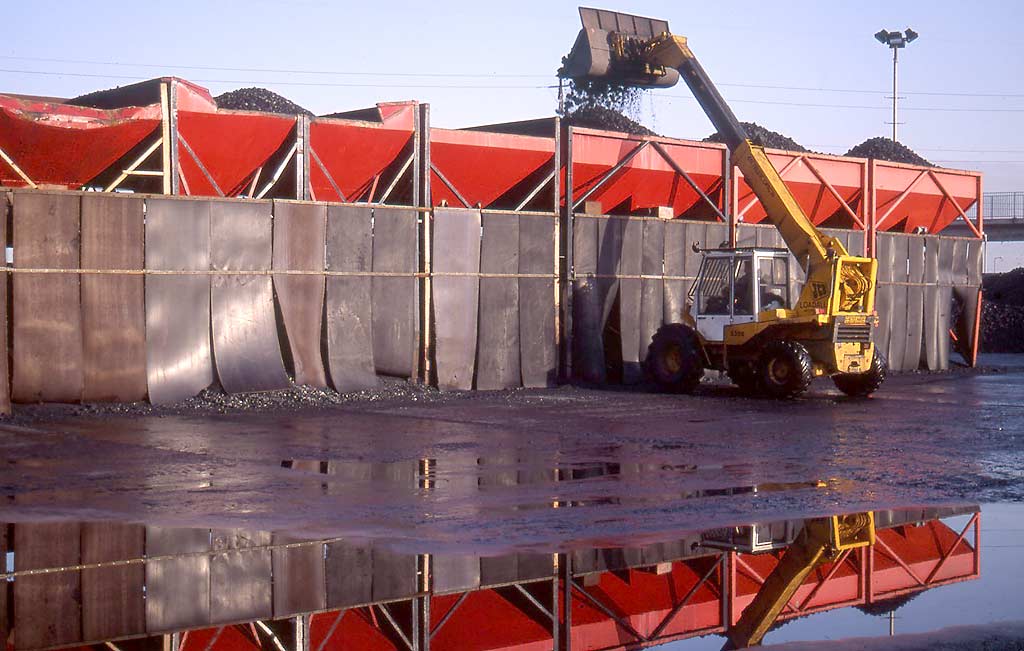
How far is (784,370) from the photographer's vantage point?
827 inches

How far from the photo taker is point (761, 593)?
24.1ft

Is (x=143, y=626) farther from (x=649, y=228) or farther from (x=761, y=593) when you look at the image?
(x=649, y=228)

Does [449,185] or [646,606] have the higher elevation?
[449,185]

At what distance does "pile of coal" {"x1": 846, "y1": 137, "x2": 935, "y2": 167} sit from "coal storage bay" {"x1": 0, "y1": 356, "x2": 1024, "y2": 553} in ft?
78.3

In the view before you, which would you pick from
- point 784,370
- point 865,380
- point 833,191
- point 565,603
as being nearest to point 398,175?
point 784,370

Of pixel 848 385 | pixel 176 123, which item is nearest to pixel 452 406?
pixel 176 123

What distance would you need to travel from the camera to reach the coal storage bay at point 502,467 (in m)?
9.59

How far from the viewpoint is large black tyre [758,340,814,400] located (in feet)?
68.0

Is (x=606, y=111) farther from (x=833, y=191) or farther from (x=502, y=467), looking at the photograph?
(x=502, y=467)

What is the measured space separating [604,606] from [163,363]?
40.3ft

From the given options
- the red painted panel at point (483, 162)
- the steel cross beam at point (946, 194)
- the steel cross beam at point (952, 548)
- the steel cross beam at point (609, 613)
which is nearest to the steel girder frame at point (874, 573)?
the steel cross beam at point (952, 548)

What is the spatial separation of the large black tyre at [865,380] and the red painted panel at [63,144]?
1217cm

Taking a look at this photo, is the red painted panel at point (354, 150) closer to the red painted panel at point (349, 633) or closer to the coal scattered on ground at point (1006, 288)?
the red painted panel at point (349, 633)

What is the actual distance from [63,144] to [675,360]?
1080 centimetres
